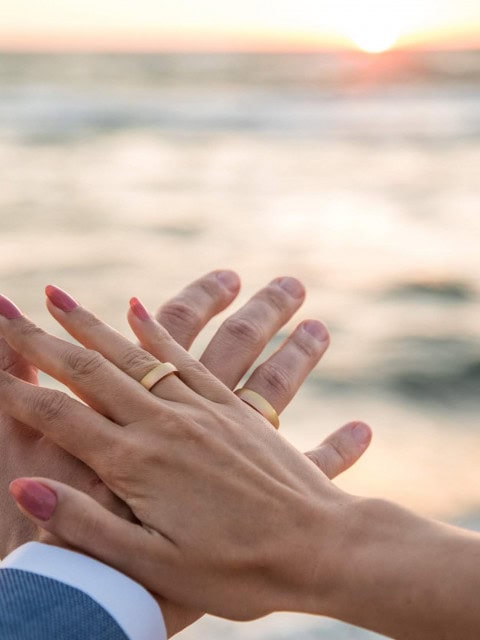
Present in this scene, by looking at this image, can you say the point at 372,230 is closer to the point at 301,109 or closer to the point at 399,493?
the point at 399,493

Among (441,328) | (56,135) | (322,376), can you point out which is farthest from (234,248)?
(56,135)

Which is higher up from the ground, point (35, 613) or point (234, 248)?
point (234, 248)

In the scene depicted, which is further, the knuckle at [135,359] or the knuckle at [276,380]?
the knuckle at [276,380]

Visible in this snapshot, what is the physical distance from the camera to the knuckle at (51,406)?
1.27 meters

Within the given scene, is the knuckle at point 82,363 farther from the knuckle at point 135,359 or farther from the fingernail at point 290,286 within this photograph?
the fingernail at point 290,286

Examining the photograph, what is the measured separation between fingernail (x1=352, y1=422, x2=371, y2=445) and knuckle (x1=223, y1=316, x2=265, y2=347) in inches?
9.0

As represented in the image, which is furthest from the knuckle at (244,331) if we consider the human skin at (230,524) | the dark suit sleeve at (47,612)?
the dark suit sleeve at (47,612)

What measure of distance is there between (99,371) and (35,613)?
43cm

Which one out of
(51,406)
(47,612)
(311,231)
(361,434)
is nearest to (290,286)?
(361,434)

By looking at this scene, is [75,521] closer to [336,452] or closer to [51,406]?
[51,406]

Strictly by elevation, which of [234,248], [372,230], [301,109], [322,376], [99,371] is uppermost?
[301,109]

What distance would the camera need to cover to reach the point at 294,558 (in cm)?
113

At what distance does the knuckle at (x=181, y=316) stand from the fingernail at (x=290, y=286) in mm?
187

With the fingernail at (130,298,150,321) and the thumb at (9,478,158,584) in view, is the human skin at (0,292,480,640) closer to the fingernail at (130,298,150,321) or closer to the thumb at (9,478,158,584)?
the thumb at (9,478,158,584)
